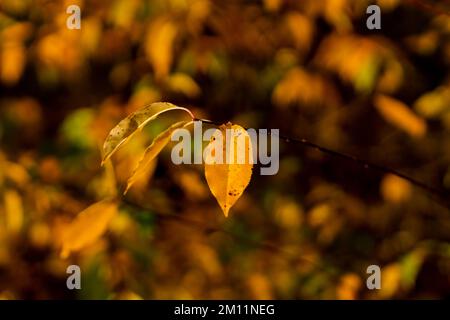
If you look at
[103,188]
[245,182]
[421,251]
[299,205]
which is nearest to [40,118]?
[103,188]

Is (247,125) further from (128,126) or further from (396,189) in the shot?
(128,126)

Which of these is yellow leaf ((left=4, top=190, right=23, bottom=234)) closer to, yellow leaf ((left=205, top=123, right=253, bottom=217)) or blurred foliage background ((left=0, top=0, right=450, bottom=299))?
blurred foliage background ((left=0, top=0, right=450, bottom=299))

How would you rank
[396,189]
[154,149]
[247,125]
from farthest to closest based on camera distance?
[247,125], [396,189], [154,149]

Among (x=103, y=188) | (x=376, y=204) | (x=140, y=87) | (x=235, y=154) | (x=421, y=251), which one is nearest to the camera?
(x=235, y=154)

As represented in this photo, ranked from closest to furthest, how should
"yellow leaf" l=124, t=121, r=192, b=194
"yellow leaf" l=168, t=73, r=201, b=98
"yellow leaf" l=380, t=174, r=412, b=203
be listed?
"yellow leaf" l=124, t=121, r=192, b=194 < "yellow leaf" l=168, t=73, r=201, b=98 < "yellow leaf" l=380, t=174, r=412, b=203

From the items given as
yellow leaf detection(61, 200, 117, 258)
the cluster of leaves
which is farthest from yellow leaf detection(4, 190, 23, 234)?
the cluster of leaves

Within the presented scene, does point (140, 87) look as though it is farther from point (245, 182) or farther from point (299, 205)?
point (245, 182)

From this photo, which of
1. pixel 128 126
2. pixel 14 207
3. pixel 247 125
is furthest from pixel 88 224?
pixel 247 125
